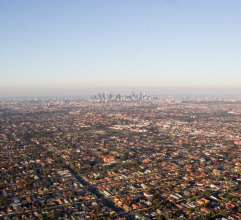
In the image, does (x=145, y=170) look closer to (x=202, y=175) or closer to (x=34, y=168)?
(x=202, y=175)

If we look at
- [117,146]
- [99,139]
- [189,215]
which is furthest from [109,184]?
[99,139]

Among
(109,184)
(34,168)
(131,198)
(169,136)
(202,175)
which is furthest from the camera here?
(169,136)

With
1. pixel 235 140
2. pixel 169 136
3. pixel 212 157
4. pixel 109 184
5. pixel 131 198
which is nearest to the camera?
pixel 131 198

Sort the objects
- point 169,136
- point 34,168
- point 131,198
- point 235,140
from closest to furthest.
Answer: point 131,198 < point 34,168 < point 235,140 < point 169,136

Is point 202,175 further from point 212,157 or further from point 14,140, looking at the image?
point 14,140

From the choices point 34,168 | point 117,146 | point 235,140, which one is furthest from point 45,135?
point 235,140

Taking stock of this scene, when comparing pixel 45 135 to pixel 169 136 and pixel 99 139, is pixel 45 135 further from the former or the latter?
pixel 169 136

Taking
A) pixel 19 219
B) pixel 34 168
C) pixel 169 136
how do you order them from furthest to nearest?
pixel 169 136, pixel 34 168, pixel 19 219

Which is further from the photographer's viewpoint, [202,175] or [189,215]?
[202,175]

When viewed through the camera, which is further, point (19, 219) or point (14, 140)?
point (14, 140)
